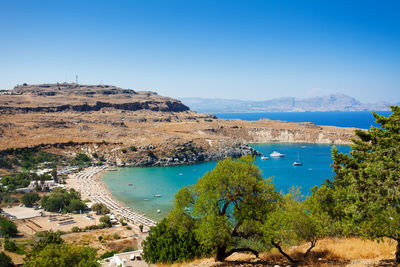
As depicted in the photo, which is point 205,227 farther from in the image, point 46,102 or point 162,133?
point 46,102

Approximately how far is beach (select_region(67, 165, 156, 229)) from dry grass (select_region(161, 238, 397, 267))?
3137cm

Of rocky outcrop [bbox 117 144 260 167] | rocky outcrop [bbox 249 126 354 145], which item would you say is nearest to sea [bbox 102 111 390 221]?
rocky outcrop [bbox 117 144 260 167]

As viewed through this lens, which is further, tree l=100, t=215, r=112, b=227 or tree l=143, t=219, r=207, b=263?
tree l=100, t=215, r=112, b=227

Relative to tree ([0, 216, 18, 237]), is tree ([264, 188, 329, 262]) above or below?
above

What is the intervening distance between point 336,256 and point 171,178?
222 ft

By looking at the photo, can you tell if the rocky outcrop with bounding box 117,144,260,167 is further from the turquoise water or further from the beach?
the beach

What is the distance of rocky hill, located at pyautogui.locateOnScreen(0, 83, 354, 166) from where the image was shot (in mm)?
101750

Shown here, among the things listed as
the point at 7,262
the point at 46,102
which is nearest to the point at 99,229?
the point at 7,262

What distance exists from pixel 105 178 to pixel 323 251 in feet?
242

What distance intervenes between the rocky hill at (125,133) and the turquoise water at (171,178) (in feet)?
32.8

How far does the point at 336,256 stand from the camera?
1616cm

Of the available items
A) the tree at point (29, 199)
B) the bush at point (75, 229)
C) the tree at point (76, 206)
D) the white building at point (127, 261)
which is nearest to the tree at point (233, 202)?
the white building at point (127, 261)

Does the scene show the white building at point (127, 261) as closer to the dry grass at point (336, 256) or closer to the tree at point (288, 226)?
the dry grass at point (336, 256)

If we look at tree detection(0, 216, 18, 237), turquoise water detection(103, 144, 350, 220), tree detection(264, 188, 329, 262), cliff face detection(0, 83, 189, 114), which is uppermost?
cliff face detection(0, 83, 189, 114)
